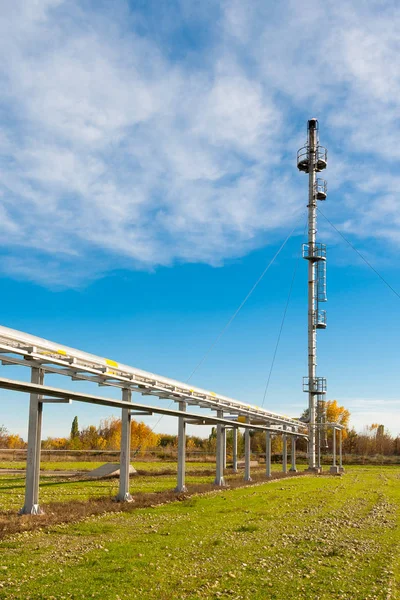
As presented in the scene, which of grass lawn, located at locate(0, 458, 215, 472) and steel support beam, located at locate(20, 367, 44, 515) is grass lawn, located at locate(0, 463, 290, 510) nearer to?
steel support beam, located at locate(20, 367, 44, 515)

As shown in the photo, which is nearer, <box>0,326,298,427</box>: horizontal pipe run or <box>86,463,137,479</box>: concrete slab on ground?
<box>0,326,298,427</box>: horizontal pipe run

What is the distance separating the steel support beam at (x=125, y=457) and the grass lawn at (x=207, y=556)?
5.24 ft

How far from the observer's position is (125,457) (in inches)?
771

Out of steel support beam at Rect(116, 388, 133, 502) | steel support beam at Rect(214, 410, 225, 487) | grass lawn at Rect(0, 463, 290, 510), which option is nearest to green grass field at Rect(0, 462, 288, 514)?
grass lawn at Rect(0, 463, 290, 510)

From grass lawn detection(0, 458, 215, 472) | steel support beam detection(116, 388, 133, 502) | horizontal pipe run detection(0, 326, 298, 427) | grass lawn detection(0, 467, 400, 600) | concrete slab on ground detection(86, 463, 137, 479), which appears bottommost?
grass lawn detection(0, 458, 215, 472)

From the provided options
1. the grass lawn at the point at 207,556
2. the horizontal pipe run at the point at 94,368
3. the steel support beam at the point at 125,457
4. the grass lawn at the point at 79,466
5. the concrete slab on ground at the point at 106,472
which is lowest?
the grass lawn at the point at 79,466

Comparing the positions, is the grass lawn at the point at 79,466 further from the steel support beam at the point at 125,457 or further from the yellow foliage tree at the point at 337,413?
the yellow foliage tree at the point at 337,413

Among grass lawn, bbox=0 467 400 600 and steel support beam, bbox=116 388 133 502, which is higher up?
steel support beam, bbox=116 388 133 502

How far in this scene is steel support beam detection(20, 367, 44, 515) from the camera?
15.4 m

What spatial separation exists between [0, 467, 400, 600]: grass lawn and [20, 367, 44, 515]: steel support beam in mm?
1531

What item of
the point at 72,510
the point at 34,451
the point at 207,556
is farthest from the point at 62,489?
the point at 207,556

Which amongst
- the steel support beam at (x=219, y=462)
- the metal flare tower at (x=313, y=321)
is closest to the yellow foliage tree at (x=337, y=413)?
the metal flare tower at (x=313, y=321)

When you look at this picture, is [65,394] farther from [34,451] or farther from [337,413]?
[337,413]

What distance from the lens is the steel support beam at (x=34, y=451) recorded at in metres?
15.4
